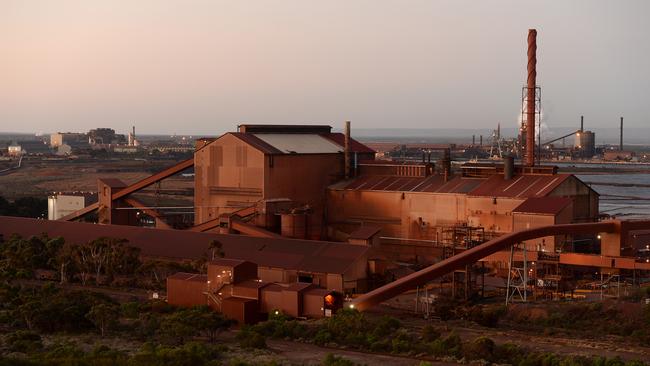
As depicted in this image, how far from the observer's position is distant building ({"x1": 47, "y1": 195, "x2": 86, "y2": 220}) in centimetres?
5330

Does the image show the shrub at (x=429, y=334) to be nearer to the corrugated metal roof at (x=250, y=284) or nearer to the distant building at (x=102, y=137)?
the corrugated metal roof at (x=250, y=284)

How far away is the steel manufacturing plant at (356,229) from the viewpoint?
1201 inches

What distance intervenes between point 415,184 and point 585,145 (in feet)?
453

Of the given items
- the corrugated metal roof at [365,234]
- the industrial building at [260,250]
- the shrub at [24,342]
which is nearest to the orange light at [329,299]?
the industrial building at [260,250]

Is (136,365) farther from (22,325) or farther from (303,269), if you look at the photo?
(303,269)

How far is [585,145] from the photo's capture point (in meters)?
175

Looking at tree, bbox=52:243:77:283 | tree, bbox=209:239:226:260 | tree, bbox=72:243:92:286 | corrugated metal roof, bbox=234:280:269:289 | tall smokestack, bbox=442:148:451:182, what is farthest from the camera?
tall smokestack, bbox=442:148:451:182

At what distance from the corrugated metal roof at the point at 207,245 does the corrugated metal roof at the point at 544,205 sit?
716 centimetres

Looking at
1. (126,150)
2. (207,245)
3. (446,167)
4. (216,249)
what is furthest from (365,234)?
(126,150)

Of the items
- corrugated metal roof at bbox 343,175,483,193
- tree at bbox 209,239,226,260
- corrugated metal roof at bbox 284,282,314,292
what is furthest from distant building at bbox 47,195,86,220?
corrugated metal roof at bbox 284,282,314,292

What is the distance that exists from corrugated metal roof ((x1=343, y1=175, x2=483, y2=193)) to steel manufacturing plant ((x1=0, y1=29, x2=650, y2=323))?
104mm

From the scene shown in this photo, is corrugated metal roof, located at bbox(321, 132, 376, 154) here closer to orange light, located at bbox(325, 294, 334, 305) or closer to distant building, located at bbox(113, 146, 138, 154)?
orange light, located at bbox(325, 294, 334, 305)

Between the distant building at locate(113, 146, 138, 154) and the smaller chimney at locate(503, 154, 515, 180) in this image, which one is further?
the distant building at locate(113, 146, 138, 154)

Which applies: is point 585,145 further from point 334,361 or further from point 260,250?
point 334,361
